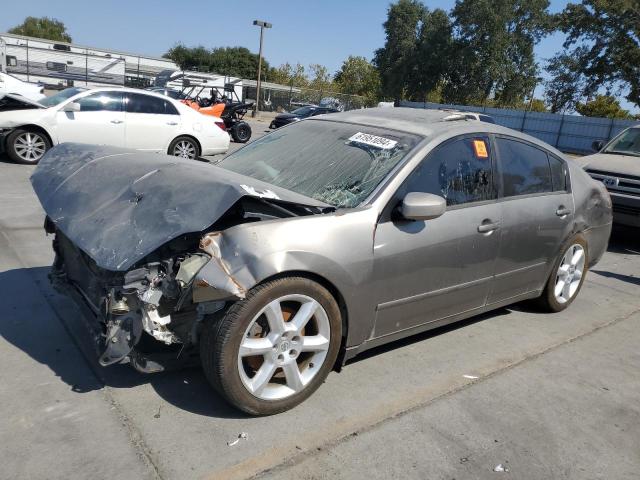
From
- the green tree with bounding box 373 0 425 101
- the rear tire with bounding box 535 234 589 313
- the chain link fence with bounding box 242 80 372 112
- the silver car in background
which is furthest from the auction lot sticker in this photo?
the green tree with bounding box 373 0 425 101

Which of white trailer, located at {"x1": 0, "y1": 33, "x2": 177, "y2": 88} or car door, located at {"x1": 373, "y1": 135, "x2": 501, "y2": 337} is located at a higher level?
white trailer, located at {"x1": 0, "y1": 33, "x2": 177, "y2": 88}

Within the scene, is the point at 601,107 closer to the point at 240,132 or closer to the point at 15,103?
the point at 240,132

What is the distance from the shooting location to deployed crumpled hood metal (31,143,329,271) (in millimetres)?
2541

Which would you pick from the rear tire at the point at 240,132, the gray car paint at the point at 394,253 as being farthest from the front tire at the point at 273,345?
the rear tire at the point at 240,132

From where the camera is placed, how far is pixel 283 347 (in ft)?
9.06

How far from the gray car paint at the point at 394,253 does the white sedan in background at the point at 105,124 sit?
705 cm

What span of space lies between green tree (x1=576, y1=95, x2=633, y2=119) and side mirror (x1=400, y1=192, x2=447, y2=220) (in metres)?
41.1

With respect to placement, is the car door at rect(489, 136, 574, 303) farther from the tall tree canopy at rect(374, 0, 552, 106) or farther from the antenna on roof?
the tall tree canopy at rect(374, 0, 552, 106)

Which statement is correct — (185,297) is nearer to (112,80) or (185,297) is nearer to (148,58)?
(112,80)

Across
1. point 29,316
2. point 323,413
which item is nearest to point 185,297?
point 323,413

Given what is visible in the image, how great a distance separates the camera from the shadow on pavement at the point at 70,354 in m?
2.93

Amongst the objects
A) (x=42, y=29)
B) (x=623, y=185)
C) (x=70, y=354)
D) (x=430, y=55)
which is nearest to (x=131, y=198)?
(x=70, y=354)

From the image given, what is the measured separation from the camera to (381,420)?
9.49 ft

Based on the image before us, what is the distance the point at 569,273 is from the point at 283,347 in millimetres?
3062
